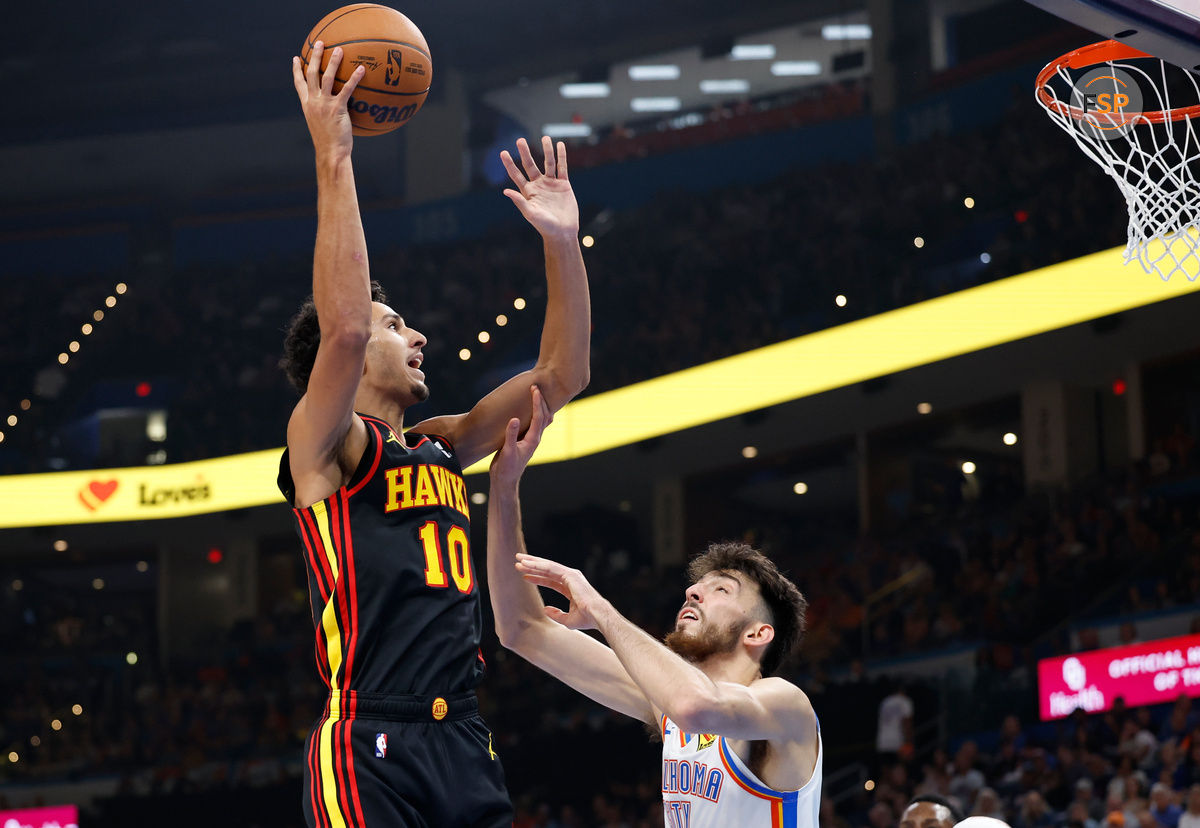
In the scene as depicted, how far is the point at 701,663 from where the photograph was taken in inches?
154

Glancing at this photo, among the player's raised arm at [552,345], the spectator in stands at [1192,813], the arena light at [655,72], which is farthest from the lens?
the arena light at [655,72]

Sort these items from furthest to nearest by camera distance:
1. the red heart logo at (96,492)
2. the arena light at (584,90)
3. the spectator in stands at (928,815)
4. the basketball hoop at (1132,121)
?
the arena light at (584,90) < the red heart logo at (96,492) < the spectator in stands at (928,815) < the basketball hoop at (1132,121)

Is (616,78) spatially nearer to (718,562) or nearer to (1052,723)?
(1052,723)

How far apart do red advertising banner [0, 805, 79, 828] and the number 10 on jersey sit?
1540cm

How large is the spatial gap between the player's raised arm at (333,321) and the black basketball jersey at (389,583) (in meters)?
0.07

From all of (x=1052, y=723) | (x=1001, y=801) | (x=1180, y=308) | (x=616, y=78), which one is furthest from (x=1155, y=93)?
(x=616, y=78)

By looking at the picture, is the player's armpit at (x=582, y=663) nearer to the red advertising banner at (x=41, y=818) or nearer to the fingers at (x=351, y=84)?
the fingers at (x=351, y=84)

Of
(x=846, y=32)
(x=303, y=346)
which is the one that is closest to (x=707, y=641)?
(x=303, y=346)

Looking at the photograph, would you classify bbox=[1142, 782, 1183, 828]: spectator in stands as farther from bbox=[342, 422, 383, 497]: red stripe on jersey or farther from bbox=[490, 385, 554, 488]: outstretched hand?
bbox=[342, 422, 383, 497]: red stripe on jersey

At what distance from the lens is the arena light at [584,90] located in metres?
22.6

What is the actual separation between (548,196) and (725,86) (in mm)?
18673

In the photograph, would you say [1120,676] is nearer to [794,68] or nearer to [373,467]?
[794,68]

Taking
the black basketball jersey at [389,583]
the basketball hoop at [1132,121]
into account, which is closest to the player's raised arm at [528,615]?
the black basketball jersey at [389,583]

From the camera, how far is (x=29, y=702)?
1991 centimetres
